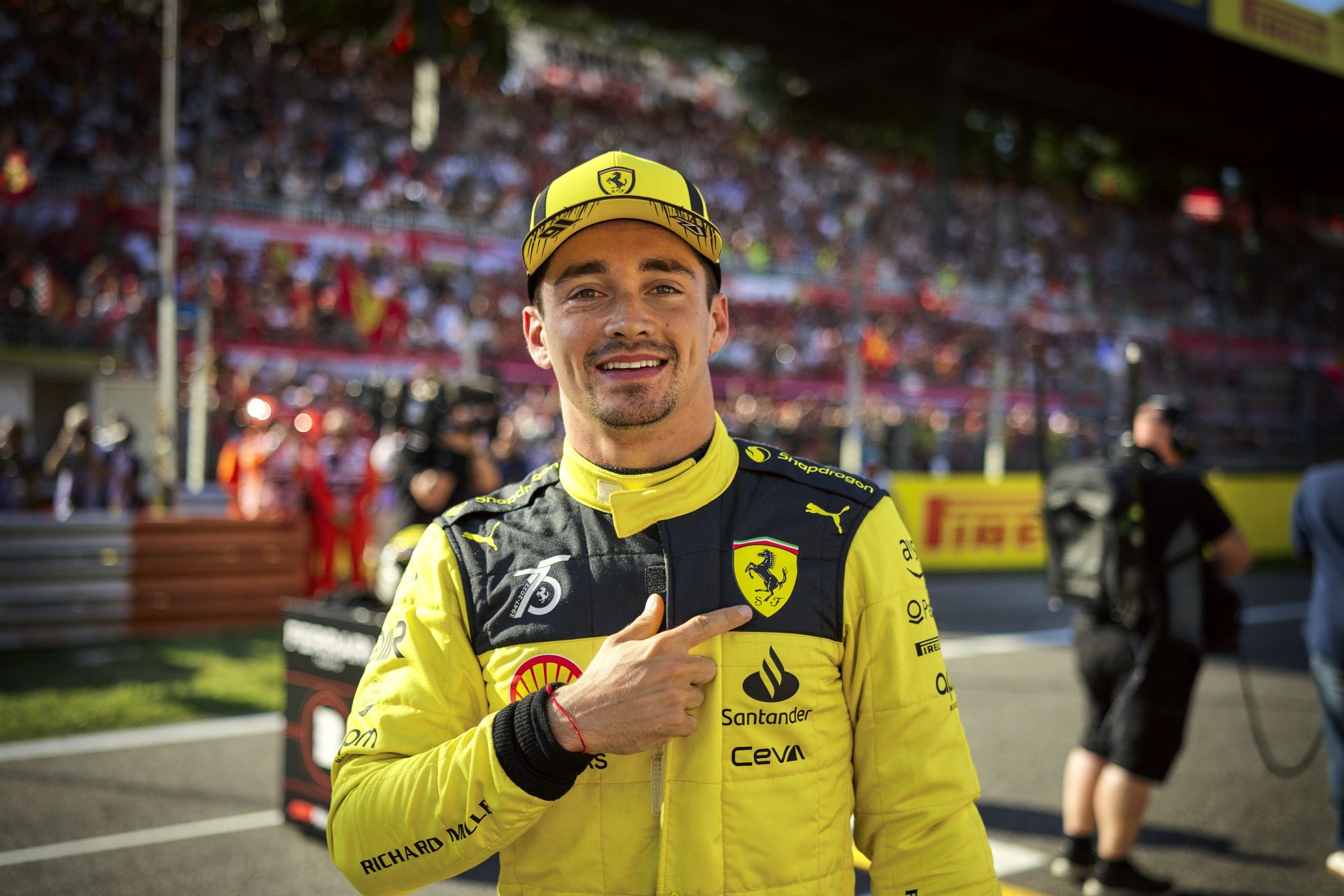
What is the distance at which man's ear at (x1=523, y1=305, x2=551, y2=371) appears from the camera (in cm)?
183

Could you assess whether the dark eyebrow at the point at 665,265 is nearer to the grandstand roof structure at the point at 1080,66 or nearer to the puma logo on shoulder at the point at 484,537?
the puma logo on shoulder at the point at 484,537

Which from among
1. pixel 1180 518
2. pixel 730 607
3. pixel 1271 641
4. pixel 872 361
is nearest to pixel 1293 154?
pixel 872 361

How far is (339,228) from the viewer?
56.7 feet

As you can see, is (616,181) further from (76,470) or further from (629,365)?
(76,470)

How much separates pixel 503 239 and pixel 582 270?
57.9 ft

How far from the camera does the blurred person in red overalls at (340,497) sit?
10.5m

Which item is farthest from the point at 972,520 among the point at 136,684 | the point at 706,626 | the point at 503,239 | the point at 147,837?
the point at 706,626

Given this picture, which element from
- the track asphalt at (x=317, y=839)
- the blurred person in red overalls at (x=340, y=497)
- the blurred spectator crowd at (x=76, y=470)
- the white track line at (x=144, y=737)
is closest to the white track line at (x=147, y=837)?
the track asphalt at (x=317, y=839)

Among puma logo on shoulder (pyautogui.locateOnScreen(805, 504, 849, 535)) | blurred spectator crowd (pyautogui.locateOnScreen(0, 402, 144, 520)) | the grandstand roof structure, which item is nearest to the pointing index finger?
puma logo on shoulder (pyautogui.locateOnScreen(805, 504, 849, 535))

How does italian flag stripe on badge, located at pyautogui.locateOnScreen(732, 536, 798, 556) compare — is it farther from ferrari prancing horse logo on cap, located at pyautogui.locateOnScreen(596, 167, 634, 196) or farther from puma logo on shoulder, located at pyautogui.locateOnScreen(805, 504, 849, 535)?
ferrari prancing horse logo on cap, located at pyautogui.locateOnScreen(596, 167, 634, 196)

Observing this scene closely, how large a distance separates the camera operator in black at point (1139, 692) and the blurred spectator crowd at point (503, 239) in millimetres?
8336

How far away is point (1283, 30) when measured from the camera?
63.5ft

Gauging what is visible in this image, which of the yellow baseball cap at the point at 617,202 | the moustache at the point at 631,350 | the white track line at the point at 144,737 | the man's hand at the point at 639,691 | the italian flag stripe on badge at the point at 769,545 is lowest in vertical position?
the white track line at the point at 144,737

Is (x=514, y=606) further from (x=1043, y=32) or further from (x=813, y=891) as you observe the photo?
(x=1043, y=32)
